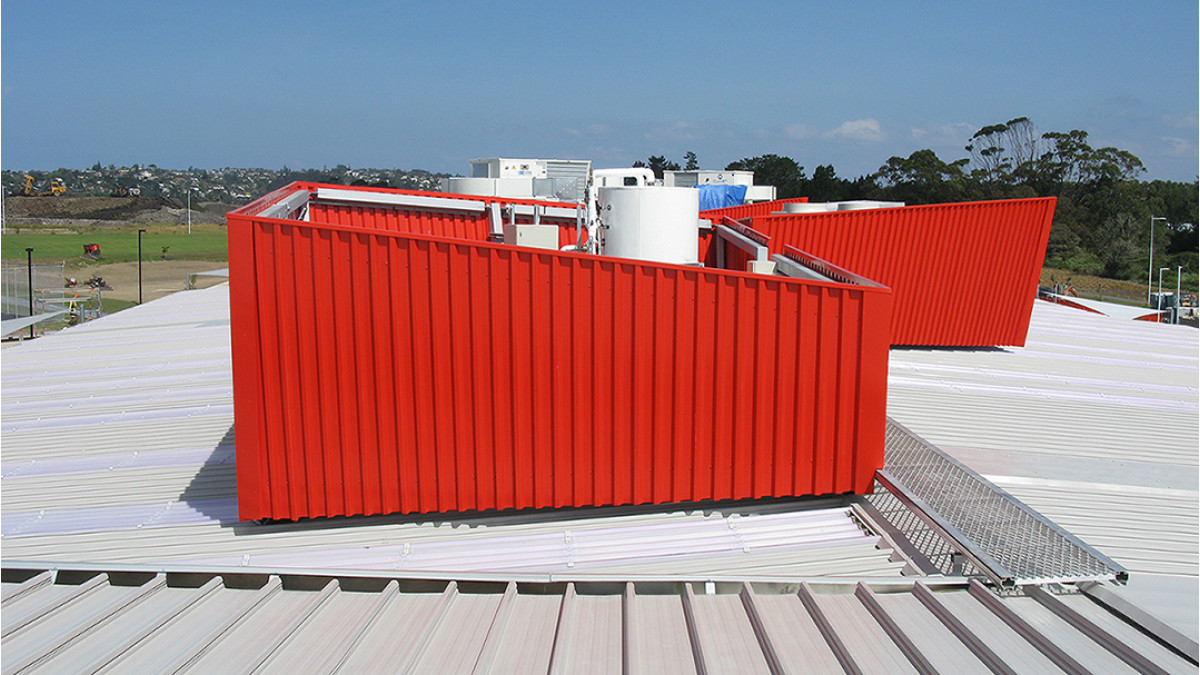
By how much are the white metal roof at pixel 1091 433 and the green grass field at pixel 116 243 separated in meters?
57.6

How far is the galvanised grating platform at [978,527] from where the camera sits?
5.45m

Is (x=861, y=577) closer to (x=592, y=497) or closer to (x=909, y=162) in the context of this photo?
(x=592, y=497)

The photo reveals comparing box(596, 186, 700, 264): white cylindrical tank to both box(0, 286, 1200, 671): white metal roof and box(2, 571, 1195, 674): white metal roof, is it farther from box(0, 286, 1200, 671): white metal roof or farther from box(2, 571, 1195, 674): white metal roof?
box(2, 571, 1195, 674): white metal roof

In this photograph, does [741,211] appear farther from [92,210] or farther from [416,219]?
[92,210]

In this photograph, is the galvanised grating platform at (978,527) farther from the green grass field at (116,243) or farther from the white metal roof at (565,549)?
the green grass field at (116,243)

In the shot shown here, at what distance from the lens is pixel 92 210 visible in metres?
100

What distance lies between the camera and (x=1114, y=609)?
5.08 m

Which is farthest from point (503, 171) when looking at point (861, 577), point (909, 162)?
point (909, 162)

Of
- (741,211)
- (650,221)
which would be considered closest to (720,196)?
(741,211)

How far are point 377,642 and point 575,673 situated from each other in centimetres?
119

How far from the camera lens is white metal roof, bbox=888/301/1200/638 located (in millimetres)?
6621

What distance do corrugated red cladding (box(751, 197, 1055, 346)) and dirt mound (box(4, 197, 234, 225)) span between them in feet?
336

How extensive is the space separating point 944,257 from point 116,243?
74088mm

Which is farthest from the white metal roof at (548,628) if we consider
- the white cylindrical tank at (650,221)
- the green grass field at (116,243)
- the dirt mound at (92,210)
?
the dirt mound at (92,210)
